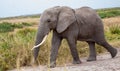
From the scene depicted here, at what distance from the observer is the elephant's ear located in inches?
440

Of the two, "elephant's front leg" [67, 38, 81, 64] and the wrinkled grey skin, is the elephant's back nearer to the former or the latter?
the wrinkled grey skin

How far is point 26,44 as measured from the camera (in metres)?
13.0

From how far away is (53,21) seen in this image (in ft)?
36.6

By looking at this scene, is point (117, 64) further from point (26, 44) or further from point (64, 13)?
point (26, 44)

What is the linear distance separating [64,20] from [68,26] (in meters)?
0.18

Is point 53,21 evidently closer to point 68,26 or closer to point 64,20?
point 64,20

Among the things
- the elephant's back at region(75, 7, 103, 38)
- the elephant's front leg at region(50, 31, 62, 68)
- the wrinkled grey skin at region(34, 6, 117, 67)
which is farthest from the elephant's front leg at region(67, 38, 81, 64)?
the elephant's back at region(75, 7, 103, 38)

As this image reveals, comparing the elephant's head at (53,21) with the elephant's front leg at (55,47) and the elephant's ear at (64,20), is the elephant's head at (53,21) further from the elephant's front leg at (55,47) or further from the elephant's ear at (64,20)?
the elephant's front leg at (55,47)

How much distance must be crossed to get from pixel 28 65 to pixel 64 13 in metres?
1.96

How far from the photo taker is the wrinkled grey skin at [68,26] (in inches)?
435

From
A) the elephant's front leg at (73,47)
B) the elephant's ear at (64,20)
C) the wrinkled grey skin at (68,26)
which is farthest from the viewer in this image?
the elephant's front leg at (73,47)

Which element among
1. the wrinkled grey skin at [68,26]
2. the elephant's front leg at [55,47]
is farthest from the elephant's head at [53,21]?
the elephant's front leg at [55,47]

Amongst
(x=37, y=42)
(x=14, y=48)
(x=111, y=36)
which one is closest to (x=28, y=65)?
(x=14, y=48)

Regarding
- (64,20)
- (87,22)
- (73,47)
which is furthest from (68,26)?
(87,22)
